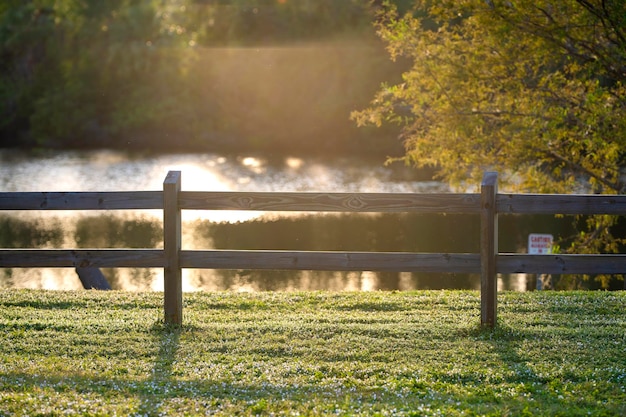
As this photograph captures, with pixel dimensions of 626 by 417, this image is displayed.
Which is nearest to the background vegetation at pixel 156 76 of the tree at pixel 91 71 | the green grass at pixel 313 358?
the tree at pixel 91 71

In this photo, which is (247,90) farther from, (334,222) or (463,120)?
(463,120)

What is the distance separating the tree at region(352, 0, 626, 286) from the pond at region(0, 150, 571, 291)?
9.46 feet

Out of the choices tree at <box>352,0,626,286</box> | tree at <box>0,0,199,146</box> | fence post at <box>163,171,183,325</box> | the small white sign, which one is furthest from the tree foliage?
tree at <box>0,0,199,146</box>

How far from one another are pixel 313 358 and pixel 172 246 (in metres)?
1.87

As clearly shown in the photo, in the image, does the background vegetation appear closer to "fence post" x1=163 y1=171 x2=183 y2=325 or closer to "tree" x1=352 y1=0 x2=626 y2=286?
"tree" x1=352 y1=0 x2=626 y2=286

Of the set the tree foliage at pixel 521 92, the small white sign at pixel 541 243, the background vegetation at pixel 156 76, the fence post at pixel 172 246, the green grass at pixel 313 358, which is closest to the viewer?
the green grass at pixel 313 358

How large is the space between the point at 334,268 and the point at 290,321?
0.86m

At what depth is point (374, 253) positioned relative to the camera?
7.85 metres

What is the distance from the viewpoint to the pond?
18594mm

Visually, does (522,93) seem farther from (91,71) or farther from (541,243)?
(91,71)

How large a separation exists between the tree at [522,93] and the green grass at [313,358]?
7.03m

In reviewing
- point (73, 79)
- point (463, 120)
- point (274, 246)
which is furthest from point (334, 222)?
point (73, 79)

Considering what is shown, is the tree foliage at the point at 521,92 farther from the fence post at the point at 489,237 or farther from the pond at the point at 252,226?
the fence post at the point at 489,237

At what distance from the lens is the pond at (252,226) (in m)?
18.6
